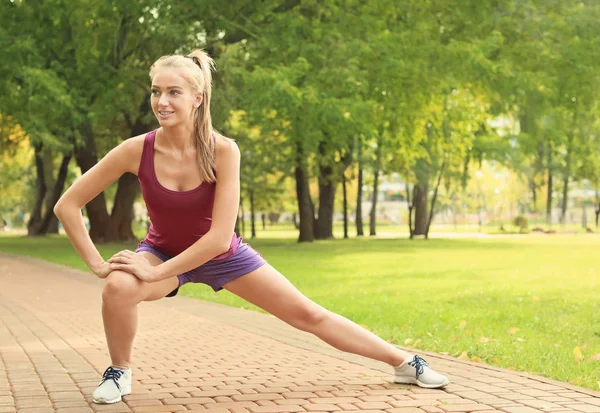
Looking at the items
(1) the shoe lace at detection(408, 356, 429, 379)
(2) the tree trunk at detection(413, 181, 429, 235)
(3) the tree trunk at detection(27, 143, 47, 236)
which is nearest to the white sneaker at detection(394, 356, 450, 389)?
(1) the shoe lace at detection(408, 356, 429, 379)

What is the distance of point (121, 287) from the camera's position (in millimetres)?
5059

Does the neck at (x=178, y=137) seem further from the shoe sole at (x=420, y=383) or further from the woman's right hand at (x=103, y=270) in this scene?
the shoe sole at (x=420, y=383)

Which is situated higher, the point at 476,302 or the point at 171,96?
the point at 171,96

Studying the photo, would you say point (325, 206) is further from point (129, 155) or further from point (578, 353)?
point (129, 155)

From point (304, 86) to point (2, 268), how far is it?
8944 mm

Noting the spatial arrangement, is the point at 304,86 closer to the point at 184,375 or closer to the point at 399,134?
the point at 399,134

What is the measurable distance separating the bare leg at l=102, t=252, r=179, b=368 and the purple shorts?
6 cm

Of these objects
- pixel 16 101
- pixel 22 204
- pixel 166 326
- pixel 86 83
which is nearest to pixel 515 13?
pixel 86 83

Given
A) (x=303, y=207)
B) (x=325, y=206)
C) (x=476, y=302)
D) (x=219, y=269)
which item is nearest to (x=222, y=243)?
(x=219, y=269)

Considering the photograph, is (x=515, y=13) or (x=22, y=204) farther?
(x=22, y=204)

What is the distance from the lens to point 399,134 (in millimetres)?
28484

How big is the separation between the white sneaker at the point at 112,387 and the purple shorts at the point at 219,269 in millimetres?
574

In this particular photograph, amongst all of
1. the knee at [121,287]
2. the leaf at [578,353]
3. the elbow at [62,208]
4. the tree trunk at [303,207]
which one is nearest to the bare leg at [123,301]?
the knee at [121,287]

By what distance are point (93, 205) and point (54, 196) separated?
1102 cm
